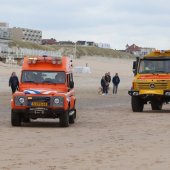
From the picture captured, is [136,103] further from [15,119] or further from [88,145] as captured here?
[88,145]

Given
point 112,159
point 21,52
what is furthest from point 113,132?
point 21,52

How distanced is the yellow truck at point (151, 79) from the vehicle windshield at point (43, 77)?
24.9 feet

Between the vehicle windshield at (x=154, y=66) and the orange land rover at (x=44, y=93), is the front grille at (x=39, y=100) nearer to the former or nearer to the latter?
the orange land rover at (x=44, y=93)

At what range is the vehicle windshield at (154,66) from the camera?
27.7 m

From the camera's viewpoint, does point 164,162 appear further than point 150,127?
No

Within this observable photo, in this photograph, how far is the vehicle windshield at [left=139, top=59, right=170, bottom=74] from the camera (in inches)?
1092

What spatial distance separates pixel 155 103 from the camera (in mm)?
29312

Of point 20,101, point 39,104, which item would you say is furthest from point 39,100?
point 20,101

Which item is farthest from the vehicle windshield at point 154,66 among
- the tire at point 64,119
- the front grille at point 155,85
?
the tire at point 64,119

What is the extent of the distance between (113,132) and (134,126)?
230 centimetres

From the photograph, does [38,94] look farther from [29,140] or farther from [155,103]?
[155,103]

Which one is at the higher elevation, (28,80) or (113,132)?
(28,80)

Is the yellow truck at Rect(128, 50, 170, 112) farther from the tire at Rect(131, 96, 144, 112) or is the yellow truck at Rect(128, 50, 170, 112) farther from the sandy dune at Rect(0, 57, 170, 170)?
the sandy dune at Rect(0, 57, 170, 170)

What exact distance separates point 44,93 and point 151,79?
8916mm
